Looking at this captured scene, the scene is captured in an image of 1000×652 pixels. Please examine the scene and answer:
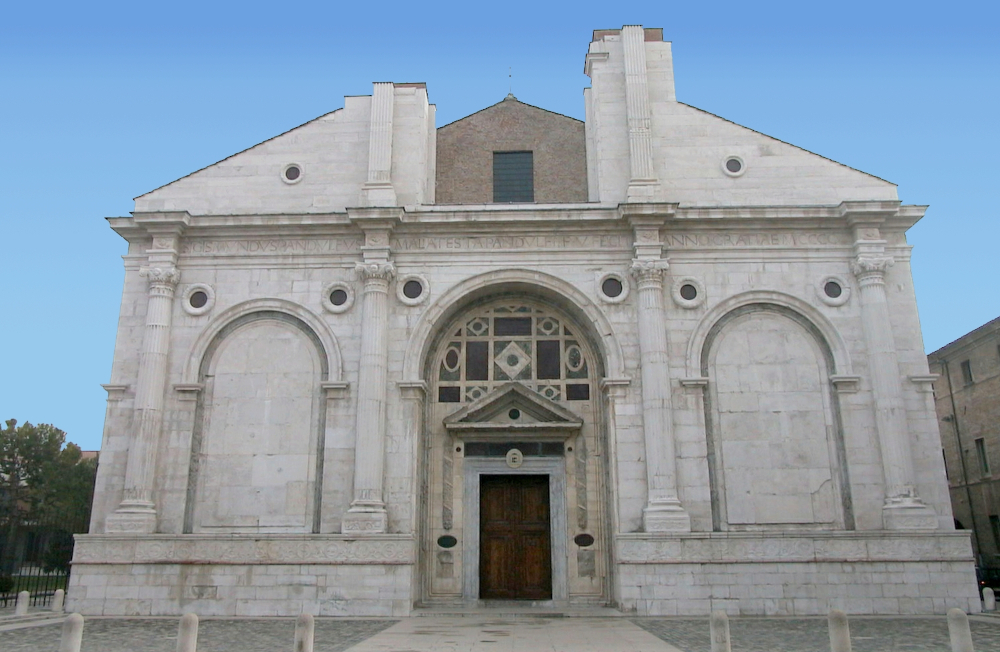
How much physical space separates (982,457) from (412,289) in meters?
21.4

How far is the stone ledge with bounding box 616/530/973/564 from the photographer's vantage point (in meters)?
15.7

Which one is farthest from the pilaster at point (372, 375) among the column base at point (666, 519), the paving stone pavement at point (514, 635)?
the column base at point (666, 519)

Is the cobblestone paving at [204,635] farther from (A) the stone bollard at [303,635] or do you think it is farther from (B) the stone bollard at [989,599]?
(B) the stone bollard at [989,599]

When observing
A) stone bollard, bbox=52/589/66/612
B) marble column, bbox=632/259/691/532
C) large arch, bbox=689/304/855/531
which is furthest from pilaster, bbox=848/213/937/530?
stone bollard, bbox=52/589/66/612

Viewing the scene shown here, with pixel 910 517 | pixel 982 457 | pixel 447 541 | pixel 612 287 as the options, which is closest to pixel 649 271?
pixel 612 287

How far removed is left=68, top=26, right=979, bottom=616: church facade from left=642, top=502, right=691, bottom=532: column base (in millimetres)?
60

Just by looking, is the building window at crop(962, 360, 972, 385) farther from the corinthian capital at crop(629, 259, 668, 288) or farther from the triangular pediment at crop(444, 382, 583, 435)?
the triangular pediment at crop(444, 382, 583, 435)

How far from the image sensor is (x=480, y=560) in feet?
57.4

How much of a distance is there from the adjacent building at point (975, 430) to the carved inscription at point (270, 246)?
21238mm

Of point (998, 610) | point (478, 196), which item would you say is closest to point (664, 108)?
point (478, 196)

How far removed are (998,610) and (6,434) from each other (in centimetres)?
4566

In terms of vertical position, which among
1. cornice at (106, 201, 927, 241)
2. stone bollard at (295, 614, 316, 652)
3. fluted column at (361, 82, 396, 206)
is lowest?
stone bollard at (295, 614, 316, 652)

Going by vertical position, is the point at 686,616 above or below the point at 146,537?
below

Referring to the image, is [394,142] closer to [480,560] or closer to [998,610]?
[480,560]
